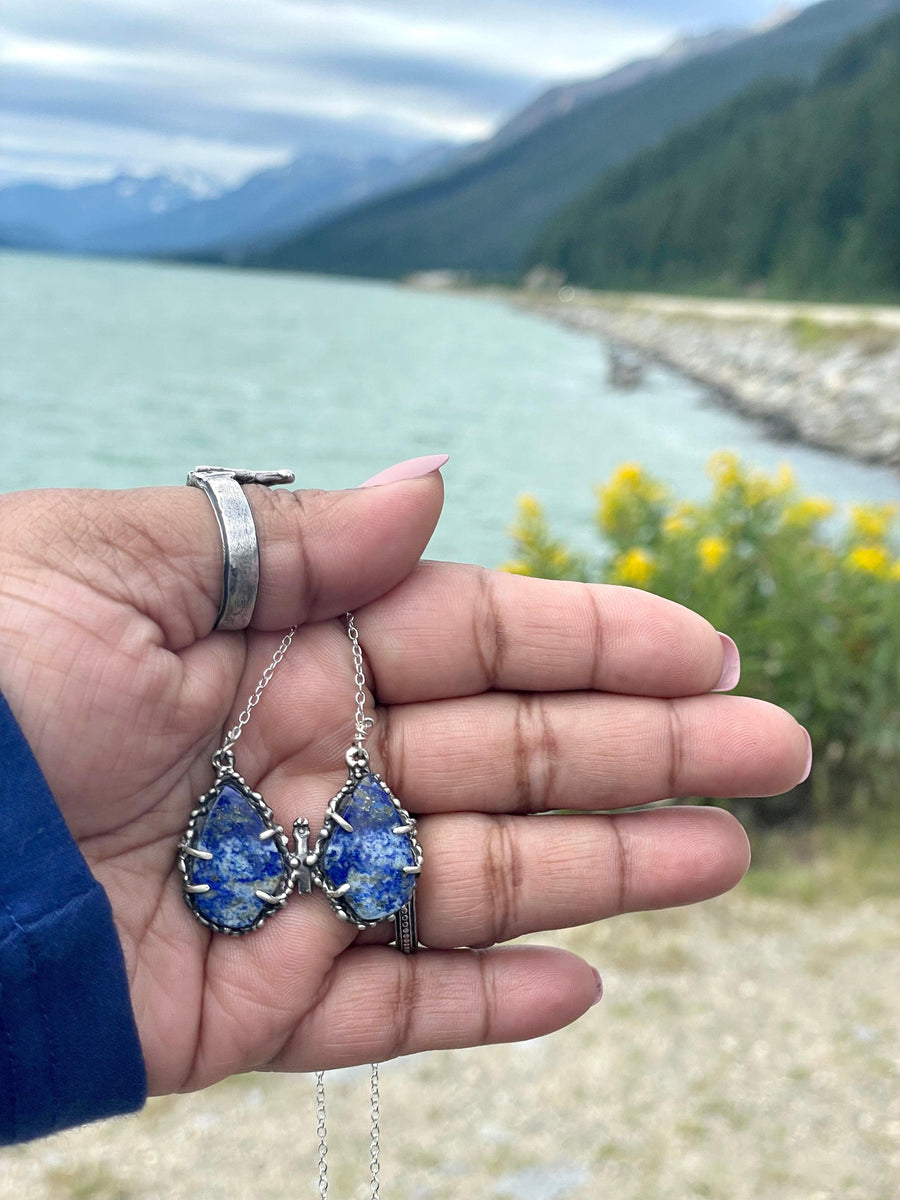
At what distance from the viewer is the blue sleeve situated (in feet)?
5.47

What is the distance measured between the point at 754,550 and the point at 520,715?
122 inches

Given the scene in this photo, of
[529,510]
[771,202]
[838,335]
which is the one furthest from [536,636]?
[771,202]

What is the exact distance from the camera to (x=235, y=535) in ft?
6.15

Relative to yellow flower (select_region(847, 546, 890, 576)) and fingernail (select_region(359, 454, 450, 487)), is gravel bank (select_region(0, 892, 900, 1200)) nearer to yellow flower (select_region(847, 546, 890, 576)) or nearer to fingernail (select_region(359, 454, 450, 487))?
→ yellow flower (select_region(847, 546, 890, 576))

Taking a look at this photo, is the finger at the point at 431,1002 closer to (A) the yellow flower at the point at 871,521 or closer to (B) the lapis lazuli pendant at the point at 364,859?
(B) the lapis lazuli pendant at the point at 364,859

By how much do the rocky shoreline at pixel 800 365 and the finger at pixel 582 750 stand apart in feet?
48.2

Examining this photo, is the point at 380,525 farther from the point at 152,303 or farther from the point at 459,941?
the point at 152,303

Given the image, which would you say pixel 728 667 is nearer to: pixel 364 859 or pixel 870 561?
pixel 364 859

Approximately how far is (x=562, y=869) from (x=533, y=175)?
6778 inches

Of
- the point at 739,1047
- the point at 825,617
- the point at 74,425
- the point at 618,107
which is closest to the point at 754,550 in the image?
the point at 825,617

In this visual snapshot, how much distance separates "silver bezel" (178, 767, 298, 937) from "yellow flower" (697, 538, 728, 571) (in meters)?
2.76

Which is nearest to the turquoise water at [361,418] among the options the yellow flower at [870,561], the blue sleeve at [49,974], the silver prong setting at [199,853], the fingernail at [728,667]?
the yellow flower at [870,561]

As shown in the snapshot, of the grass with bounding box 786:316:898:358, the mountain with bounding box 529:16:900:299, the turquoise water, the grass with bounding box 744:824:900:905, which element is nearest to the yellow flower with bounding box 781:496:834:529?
the grass with bounding box 744:824:900:905

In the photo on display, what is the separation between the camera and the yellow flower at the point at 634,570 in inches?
166
